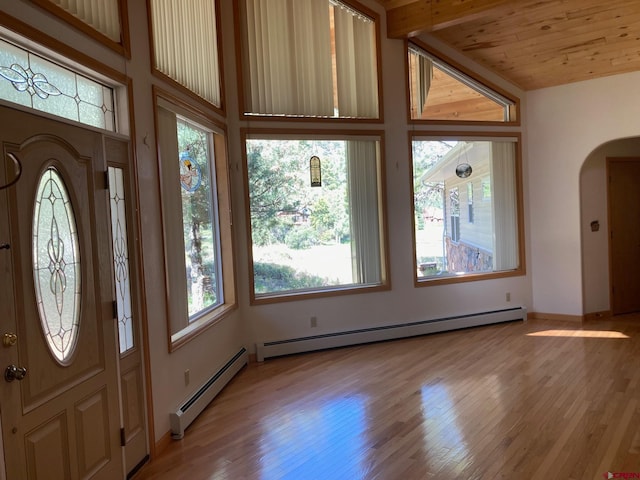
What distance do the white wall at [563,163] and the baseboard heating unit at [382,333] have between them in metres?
0.59

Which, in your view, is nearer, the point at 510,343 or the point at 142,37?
the point at 142,37

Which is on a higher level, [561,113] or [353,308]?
[561,113]

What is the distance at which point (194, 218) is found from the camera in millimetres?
4141

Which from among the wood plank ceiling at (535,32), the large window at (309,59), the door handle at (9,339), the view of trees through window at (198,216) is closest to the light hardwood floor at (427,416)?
the view of trees through window at (198,216)

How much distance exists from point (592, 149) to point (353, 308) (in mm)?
3387

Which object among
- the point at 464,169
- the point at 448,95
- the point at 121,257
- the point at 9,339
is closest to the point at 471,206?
the point at 464,169

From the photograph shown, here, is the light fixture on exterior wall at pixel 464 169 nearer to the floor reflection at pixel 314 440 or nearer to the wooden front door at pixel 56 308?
the floor reflection at pixel 314 440

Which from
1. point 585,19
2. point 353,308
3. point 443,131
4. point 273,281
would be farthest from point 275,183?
point 585,19

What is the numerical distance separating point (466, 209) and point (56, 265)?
16.2ft

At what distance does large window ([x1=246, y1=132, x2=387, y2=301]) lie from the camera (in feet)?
16.8

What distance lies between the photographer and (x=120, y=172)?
9.62ft

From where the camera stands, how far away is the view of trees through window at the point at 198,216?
395 cm

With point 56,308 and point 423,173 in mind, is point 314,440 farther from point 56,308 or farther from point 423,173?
point 423,173

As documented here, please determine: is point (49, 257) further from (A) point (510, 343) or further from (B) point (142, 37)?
(A) point (510, 343)
